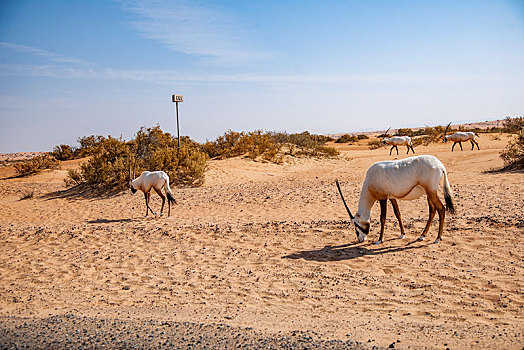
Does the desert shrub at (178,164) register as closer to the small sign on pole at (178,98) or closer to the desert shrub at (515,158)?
the small sign on pole at (178,98)

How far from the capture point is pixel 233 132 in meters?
29.0

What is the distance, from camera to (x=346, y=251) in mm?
7613

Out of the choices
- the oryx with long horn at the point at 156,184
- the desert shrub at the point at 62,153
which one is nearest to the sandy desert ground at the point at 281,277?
the oryx with long horn at the point at 156,184

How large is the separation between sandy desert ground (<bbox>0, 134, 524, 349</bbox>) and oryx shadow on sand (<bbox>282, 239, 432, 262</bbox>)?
0.04 metres

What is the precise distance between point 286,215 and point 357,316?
657 cm

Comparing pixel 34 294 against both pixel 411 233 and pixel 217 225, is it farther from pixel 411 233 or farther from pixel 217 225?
pixel 411 233

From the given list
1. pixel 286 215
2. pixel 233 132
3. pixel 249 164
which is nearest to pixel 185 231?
pixel 286 215

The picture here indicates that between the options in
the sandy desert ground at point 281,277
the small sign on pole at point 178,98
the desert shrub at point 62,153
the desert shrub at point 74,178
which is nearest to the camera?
the sandy desert ground at point 281,277

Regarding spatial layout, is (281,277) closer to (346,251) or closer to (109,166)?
(346,251)

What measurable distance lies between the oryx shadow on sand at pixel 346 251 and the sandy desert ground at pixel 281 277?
0.04 meters

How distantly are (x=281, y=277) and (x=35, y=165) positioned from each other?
1116 inches

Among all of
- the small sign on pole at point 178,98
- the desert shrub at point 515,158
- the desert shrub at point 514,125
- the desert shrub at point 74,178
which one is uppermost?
the small sign on pole at point 178,98

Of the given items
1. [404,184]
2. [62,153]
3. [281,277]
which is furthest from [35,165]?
[404,184]

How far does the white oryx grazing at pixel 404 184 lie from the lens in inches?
291
